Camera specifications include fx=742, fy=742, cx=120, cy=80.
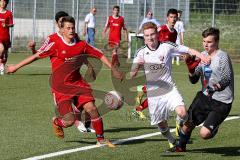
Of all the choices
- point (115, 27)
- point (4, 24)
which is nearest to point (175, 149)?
point (4, 24)

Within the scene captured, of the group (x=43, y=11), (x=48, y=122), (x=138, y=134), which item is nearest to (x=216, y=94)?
(x=138, y=134)

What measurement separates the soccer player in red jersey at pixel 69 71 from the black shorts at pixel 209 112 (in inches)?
52.7

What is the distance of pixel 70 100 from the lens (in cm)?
1143

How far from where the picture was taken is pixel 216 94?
10.4m

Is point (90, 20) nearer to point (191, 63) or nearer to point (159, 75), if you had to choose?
point (159, 75)

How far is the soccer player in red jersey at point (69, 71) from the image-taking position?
1123 centimetres

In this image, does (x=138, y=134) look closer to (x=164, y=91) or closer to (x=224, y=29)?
(x=164, y=91)

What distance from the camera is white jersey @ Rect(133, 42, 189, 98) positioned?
10.8m

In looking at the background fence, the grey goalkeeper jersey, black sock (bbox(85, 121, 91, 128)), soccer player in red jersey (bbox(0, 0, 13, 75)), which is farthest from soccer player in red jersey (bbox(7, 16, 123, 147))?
the background fence

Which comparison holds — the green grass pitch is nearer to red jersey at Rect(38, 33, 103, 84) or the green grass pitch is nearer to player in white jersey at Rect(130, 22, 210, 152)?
player in white jersey at Rect(130, 22, 210, 152)

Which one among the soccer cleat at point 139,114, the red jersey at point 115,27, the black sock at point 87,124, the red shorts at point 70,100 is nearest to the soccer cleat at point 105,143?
the red shorts at point 70,100

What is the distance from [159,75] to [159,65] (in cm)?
15

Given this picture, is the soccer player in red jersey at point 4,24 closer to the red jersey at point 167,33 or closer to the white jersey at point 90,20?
the red jersey at point 167,33

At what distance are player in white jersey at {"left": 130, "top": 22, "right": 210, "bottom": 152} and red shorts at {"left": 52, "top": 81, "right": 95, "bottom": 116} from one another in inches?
33.4
